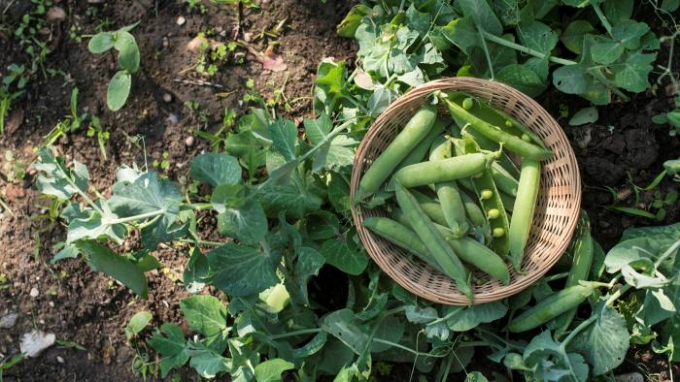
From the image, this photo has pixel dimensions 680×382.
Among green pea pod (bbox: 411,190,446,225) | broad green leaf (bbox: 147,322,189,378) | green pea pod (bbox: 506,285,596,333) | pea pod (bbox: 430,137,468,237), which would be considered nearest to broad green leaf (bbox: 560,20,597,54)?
pea pod (bbox: 430,137,468,237)

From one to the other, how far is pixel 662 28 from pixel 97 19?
243cm

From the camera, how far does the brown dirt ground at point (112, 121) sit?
3.07 metres

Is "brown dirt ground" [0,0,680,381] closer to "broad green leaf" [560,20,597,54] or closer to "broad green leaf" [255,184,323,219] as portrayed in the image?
"broad green leaf" [560,20,597,54]

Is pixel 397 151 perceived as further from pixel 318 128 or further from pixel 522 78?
pixel 522 78

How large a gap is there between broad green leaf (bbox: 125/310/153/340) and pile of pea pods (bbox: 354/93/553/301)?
1.05 m

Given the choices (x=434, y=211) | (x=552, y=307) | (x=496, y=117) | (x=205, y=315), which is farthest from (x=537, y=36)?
(x=205, y=315)

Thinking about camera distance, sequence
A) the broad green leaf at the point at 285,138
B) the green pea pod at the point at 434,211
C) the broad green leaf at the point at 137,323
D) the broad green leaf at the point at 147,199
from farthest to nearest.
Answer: the broad green leaf at the point at 137,323, the green pea pod at the point at 434,211, the broad green leaf at the point at 285,138, the broad green leaf at the point at 147,199

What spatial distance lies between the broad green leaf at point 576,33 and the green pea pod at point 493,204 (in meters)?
0.61

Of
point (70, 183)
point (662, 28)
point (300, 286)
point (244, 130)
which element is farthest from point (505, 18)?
point (70, 183)

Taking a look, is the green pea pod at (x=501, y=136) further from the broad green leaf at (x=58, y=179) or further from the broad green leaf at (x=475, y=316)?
the broad green leaf at (x=58, y=179)

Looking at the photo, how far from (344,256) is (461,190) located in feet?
1.73

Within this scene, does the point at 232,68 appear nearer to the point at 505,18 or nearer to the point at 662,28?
the point at 505,18

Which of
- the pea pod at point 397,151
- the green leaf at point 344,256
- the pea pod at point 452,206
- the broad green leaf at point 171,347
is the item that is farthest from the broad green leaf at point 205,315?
the pea pod at point 452,206

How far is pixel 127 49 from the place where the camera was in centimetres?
306
